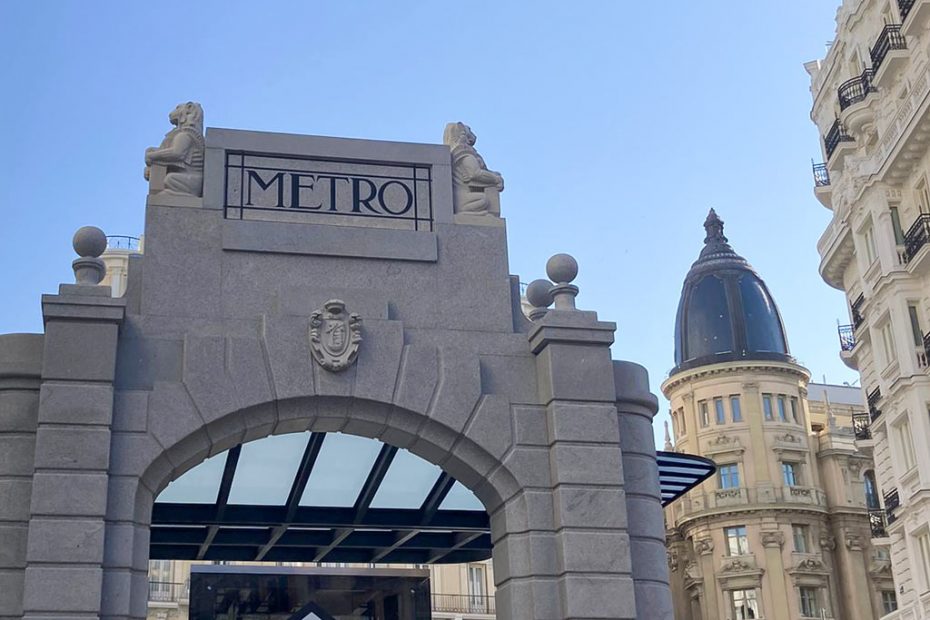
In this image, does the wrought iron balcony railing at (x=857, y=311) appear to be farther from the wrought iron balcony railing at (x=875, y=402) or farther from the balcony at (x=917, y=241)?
the balcony at (x=917, y=241)

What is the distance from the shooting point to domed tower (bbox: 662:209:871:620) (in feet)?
214

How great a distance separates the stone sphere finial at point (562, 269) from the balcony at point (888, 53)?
2632 centimetres

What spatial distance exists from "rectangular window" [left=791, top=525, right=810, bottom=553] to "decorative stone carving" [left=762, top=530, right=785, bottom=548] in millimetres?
997

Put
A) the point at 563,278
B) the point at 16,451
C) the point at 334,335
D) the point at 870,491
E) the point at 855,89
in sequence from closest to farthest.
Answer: the point at 16,451 → the point at 334,335 → the point at 563,278 → the point at 855,89 → the point at 870,491

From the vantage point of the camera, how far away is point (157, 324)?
12.3 metres

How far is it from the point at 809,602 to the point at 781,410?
10.7m

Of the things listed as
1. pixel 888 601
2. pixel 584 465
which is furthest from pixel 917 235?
pixel 888 601

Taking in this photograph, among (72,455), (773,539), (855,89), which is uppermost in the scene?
(855,89)

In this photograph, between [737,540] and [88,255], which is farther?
[737,540]

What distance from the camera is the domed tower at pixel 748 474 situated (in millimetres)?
65375

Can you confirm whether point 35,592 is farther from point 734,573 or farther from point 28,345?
point 734,573

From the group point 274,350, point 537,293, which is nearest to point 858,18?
point 537,293

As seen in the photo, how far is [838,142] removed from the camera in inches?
1640

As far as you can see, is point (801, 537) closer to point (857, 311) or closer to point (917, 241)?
point (857, 311)
